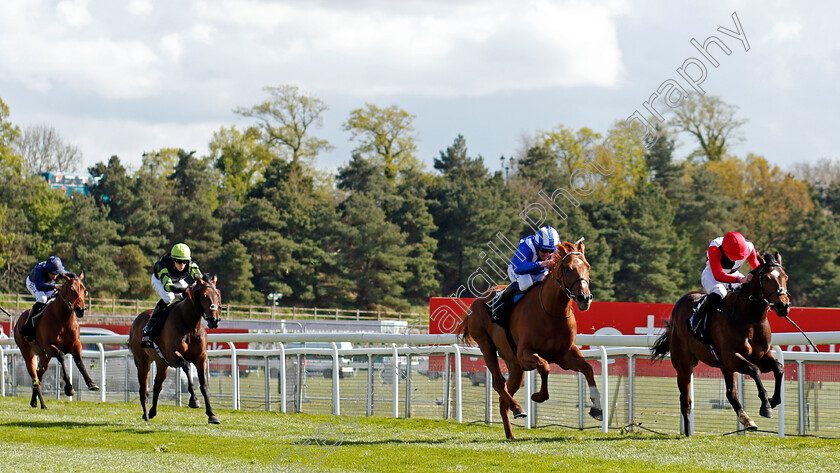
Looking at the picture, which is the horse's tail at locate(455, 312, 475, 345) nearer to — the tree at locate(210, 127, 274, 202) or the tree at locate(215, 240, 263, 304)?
the tree at locate(215, 240, 263, 304)

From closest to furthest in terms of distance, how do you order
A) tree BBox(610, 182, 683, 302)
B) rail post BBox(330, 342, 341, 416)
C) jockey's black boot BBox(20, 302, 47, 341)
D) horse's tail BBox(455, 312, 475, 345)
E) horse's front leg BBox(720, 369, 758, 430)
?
horse's front leg BBox(720, 369, 758, 430) → horse's tail BBox(455, 312, 475, 345) → rail post BBox(330, 342, 341, 416) → jockey's black boot BBox(20, 302, 47, 341) → tree BBox(610, 182, 683, 302)

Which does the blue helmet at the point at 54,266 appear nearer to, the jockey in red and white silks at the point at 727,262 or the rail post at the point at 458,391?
the rail post at the point at 458,391

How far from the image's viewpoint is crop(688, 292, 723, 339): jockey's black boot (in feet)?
28.1

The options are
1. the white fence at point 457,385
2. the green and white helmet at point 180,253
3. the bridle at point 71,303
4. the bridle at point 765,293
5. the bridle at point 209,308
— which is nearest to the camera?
the bridle at point 765,293

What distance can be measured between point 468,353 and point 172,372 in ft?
19.4

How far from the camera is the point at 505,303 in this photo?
9234mm

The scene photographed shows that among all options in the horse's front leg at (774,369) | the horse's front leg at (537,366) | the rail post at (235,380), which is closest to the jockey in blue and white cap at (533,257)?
the horse's front leg at (537,366)

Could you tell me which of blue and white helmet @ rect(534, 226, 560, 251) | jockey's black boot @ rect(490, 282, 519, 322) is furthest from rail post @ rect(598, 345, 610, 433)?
blue and white helmet @ rect(534, 226, 560, 251)

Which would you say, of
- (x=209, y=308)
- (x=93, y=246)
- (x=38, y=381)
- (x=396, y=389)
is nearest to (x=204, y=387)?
(x=209, y=308)

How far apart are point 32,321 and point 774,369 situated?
33.3 feet

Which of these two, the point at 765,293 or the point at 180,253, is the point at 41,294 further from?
the point at 765,293

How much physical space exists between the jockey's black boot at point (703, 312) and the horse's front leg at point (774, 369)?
638 mm

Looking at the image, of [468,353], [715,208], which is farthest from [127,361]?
[715,208]

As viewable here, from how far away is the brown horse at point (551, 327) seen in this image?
784cm
